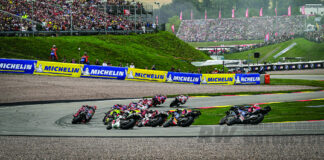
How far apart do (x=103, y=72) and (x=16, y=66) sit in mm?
6902

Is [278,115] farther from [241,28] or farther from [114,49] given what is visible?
[241,28]

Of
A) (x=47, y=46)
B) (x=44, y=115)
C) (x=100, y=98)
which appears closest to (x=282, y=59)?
(x=47, y=46)

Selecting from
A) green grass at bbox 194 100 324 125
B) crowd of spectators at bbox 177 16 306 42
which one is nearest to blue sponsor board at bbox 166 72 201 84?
green grass at bbox 194 100 324 125

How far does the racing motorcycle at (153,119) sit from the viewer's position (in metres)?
14.2

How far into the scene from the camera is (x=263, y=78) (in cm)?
3719

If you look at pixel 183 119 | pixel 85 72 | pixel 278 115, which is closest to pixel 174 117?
pixel 183 119

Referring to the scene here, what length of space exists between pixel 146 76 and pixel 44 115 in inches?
662

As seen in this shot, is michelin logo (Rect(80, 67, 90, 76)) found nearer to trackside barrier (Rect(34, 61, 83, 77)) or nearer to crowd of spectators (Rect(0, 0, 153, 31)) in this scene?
trackside barrier (Rect(34, 61, 83, 77))

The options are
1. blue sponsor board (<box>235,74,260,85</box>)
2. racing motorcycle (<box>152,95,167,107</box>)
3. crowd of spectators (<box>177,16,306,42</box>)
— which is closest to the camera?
racing motorcycle (<box>152,95,167,107</box>)

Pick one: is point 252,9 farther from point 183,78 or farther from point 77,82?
point 77,82

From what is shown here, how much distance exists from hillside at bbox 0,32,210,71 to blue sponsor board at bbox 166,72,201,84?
27.3ft

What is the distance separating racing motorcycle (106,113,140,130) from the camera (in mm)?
13891

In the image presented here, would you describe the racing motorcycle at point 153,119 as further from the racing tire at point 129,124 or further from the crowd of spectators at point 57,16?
the crowd of spectators at point 57,16

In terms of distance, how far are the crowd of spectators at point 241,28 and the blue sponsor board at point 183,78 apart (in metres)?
60.6
